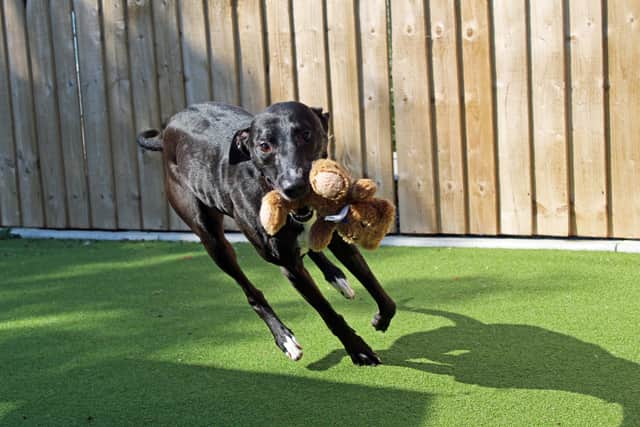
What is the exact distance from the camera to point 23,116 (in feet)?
23.6

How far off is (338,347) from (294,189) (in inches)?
43.5

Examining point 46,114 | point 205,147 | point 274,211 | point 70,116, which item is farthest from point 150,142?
point 46,114

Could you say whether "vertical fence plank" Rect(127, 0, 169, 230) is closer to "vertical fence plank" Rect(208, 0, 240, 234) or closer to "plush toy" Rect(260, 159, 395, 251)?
"vertical fence plank" Rect(208, 0, 240, 234)

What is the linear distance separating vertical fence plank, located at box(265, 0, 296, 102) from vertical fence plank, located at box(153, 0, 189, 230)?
799 millimetres

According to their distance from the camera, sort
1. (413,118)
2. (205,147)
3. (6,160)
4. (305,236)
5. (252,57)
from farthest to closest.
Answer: (6,160) < (252,57) < (413,118) < (205,147) < (305,236)

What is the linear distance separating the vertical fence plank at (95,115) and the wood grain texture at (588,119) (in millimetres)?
3736

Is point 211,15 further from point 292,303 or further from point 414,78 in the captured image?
Result: point 292,303

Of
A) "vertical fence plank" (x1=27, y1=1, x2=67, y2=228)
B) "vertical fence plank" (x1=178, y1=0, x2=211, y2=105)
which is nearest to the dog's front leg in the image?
"vertical fence plank" (x1=178, y1=0, x2=211, y2=105)

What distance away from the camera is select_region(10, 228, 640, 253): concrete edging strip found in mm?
5301

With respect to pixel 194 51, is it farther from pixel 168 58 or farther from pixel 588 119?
pixel 588 119

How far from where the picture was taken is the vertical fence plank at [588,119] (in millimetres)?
5141

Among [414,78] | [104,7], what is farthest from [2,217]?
[414,78]

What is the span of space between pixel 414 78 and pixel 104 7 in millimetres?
2680

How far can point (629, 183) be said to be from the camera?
520 cm
